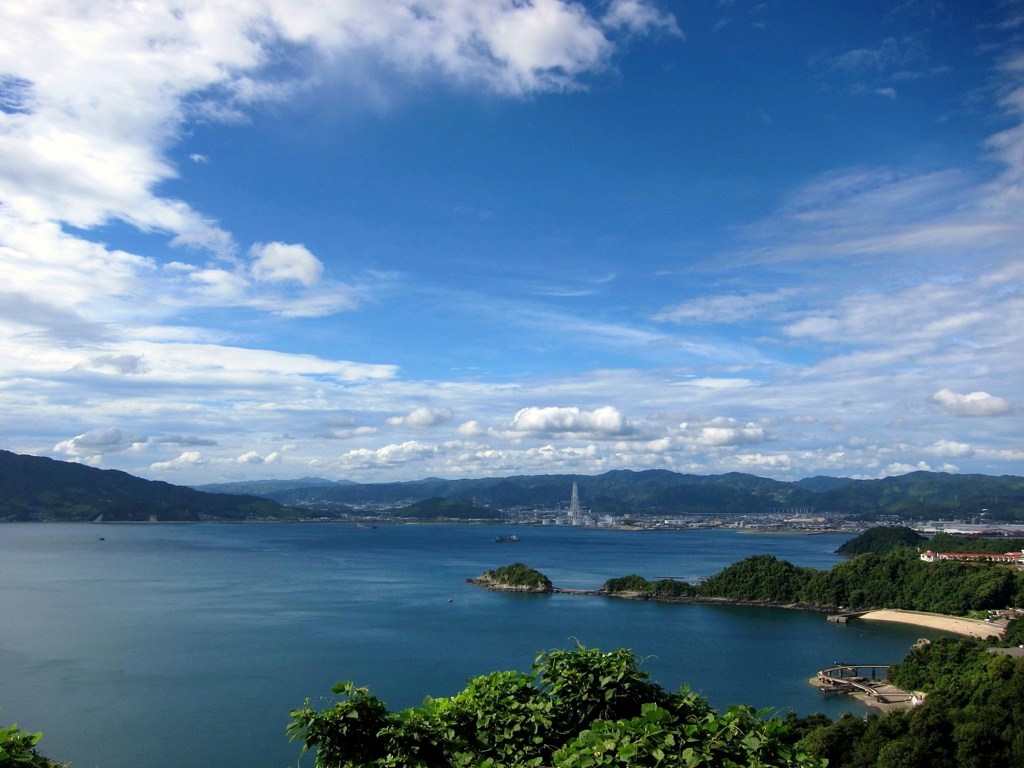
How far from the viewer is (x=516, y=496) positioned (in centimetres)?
14125

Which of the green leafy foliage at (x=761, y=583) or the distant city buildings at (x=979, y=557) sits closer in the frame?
the green leafy foliage at (x=761, y=583)

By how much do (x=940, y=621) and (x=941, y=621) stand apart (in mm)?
50

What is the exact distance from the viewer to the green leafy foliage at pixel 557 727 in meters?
2.02

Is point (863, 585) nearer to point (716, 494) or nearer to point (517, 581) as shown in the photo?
point (517, 581)

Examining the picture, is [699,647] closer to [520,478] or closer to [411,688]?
[411,688]

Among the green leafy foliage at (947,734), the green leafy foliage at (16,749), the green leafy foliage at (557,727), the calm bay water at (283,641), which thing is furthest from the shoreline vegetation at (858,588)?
the green leafy foliage at (16,749)

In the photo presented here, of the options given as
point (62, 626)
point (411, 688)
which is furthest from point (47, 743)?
point (62, 626)

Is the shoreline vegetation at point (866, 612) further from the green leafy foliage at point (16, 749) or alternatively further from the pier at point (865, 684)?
the green leafy foliage at point (16, 749)

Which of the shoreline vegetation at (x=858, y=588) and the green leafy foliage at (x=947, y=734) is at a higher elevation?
the green leafy foliage at (x=947, y=734)

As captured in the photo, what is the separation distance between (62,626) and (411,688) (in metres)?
13.2

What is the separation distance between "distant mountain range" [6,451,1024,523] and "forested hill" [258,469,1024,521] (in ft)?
0.63

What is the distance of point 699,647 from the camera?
883 inches

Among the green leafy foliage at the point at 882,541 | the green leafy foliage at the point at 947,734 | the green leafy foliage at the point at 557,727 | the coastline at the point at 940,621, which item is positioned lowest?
the coastline at the point at 940,621

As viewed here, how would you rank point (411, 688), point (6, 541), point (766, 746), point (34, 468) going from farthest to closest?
1. point (34, 468)
2. point (6, 541)
3. point (411, 688)
4. point (766, 746)
